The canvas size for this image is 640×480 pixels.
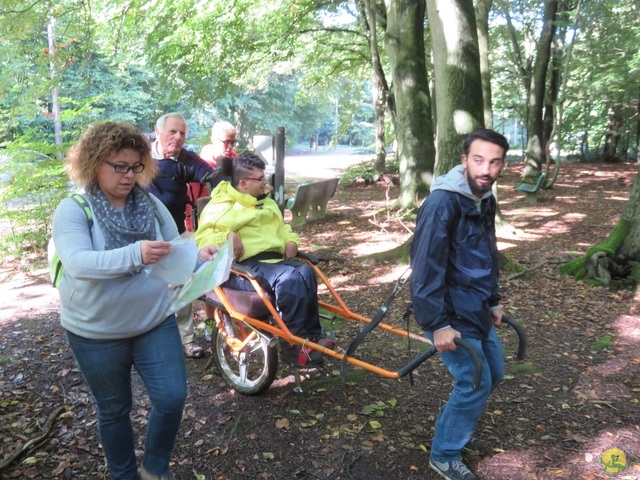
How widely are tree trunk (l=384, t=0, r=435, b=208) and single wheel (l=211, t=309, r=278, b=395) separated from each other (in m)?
7.62

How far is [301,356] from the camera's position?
3.58 m

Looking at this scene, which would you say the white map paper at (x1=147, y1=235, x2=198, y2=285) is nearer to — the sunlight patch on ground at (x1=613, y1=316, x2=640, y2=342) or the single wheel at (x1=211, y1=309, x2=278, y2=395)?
the single wheel at (x1=211, y1=309, x2=278, y2=395)

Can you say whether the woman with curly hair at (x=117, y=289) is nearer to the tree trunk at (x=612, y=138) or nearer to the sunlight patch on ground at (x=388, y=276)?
the sunlight patch on ground at (x=388, y=276)

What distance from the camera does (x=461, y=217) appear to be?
269 centimetres

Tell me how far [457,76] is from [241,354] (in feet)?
14.5

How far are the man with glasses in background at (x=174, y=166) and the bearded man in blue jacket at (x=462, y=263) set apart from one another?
2.45 meters

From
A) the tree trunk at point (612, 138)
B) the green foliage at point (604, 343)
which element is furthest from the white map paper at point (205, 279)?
the tree trunk at point (612, 138)

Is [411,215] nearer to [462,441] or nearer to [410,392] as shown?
[410,392]

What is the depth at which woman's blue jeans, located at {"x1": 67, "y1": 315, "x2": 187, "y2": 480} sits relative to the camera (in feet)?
7.93

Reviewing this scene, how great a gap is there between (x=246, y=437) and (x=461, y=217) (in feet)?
6.68

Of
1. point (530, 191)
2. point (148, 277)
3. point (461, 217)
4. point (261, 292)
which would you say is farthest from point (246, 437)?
point (530, 191)

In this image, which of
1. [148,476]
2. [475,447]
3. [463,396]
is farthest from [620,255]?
[148,476]

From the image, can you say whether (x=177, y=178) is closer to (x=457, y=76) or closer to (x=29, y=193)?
(x=457, y=76)

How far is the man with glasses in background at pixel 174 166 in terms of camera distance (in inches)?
172
